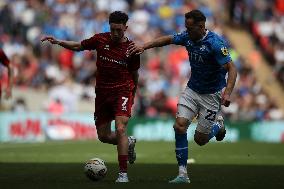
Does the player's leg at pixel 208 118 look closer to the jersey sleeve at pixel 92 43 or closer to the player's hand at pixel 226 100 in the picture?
the player's hand at pixel 226 100

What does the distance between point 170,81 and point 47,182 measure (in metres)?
17.8

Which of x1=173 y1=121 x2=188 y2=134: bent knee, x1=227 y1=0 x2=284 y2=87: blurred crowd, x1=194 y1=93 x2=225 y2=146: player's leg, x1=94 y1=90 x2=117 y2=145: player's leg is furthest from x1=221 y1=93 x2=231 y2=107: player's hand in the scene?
x1=227 y1=0 x2=284 y2=87: blurred crowd

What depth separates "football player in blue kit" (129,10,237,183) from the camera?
12062 millimetres

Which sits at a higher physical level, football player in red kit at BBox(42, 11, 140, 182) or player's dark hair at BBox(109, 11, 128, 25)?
player's dark hair at BBox(109, 11, 128, 25)

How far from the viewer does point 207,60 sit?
1245 centimetres

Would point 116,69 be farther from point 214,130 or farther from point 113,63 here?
point 214,130

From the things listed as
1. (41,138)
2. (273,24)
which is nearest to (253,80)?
(273,24)

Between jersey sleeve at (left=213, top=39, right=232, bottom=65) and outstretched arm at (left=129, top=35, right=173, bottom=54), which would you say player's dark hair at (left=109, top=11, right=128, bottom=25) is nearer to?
outstretched arm at (left=129, top=35, right=173, bottom=54)

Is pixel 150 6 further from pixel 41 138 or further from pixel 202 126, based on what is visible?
pixel 202 126

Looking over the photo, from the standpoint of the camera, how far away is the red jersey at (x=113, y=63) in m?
12.5

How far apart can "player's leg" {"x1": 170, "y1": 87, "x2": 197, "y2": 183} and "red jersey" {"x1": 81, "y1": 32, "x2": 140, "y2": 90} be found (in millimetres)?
797

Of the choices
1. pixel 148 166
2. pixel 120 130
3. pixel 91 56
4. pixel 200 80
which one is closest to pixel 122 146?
pixel 120 130

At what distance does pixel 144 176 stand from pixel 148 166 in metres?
2.55

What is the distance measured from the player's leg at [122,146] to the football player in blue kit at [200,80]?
668 millimetres
